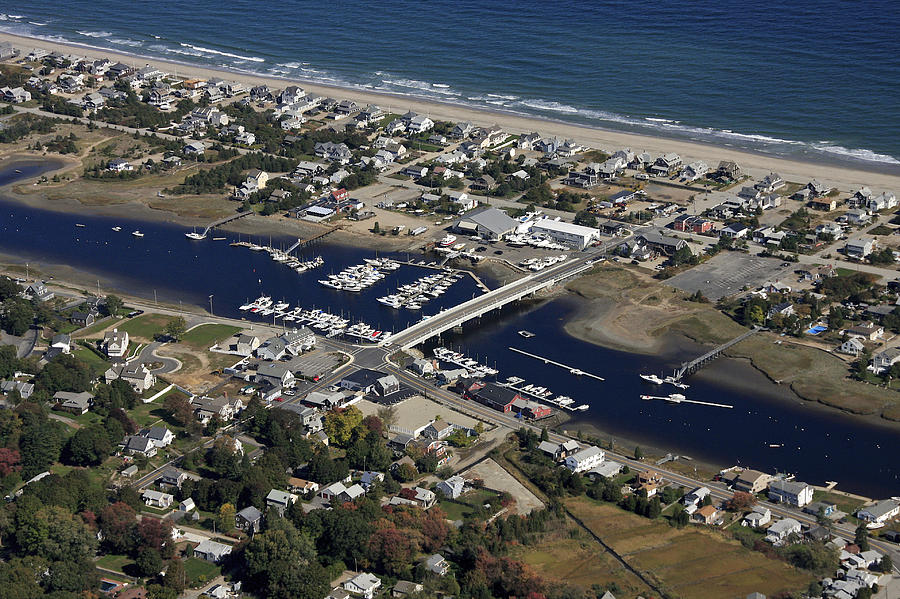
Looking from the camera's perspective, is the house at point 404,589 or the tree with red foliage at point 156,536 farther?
the tree with red foliage at point 156,536

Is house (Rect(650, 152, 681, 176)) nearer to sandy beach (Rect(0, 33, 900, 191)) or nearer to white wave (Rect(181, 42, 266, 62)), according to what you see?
sandy beach (Rect(0, 33, 900, 191))

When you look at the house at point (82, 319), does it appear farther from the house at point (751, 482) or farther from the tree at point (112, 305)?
the house at point (751, 482)

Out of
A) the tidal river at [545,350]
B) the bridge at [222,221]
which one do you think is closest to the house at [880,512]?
the tidal river at [545,350]

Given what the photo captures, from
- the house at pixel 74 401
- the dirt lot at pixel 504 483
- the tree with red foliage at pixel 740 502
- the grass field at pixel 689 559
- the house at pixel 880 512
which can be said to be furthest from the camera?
the house at pixel 74 401

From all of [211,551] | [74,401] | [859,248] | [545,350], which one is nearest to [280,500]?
[211,551]

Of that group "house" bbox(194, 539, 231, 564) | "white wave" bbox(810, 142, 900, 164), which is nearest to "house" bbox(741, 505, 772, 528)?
"house" bbox(194, 539, 231, 564)
